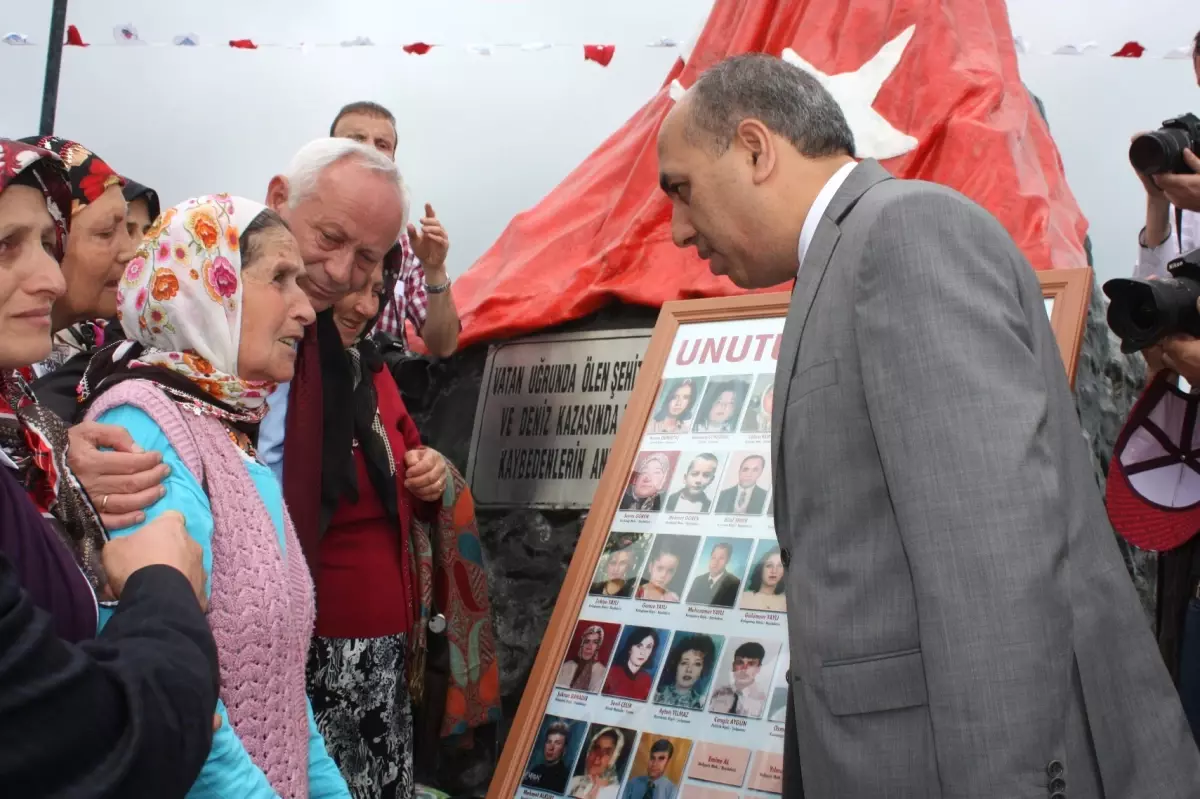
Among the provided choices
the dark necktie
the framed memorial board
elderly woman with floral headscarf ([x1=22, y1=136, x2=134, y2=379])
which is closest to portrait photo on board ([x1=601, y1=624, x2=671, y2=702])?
the framed memorial board

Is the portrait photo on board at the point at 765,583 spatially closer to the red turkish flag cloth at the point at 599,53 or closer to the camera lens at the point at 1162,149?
the camera lens at the point at 1162,149

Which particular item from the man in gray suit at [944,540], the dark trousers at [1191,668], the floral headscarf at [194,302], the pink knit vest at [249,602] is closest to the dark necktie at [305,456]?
the floral headscarf at [194,302]

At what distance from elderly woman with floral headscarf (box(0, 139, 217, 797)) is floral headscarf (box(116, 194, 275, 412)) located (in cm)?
34

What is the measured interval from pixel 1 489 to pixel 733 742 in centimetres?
182

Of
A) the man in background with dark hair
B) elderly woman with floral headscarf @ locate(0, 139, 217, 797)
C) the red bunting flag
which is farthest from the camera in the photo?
the red bunting flag

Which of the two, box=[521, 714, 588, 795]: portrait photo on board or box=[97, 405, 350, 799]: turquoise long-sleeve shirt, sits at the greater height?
box=[97, 405, 350, 799]: turquoise long-sleeve shirt

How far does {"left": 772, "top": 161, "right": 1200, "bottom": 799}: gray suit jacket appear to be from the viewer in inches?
52.1

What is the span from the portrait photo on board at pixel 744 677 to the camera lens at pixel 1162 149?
4.36 feet

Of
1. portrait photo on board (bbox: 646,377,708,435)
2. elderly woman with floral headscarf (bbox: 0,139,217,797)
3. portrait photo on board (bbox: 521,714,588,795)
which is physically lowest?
portrait photo on board (bbox: 521,714,588,795)

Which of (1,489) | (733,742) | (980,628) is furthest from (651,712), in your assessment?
(1,489)

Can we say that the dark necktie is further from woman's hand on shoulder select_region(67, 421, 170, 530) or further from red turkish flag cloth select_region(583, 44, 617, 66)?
red turkish flag cloth select_region(583, 44, 617, 66)

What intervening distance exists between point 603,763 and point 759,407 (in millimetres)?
955

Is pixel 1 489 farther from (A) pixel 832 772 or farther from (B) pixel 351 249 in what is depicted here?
(B) pixel 351 249

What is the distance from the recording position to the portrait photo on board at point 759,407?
2924 millimetres
